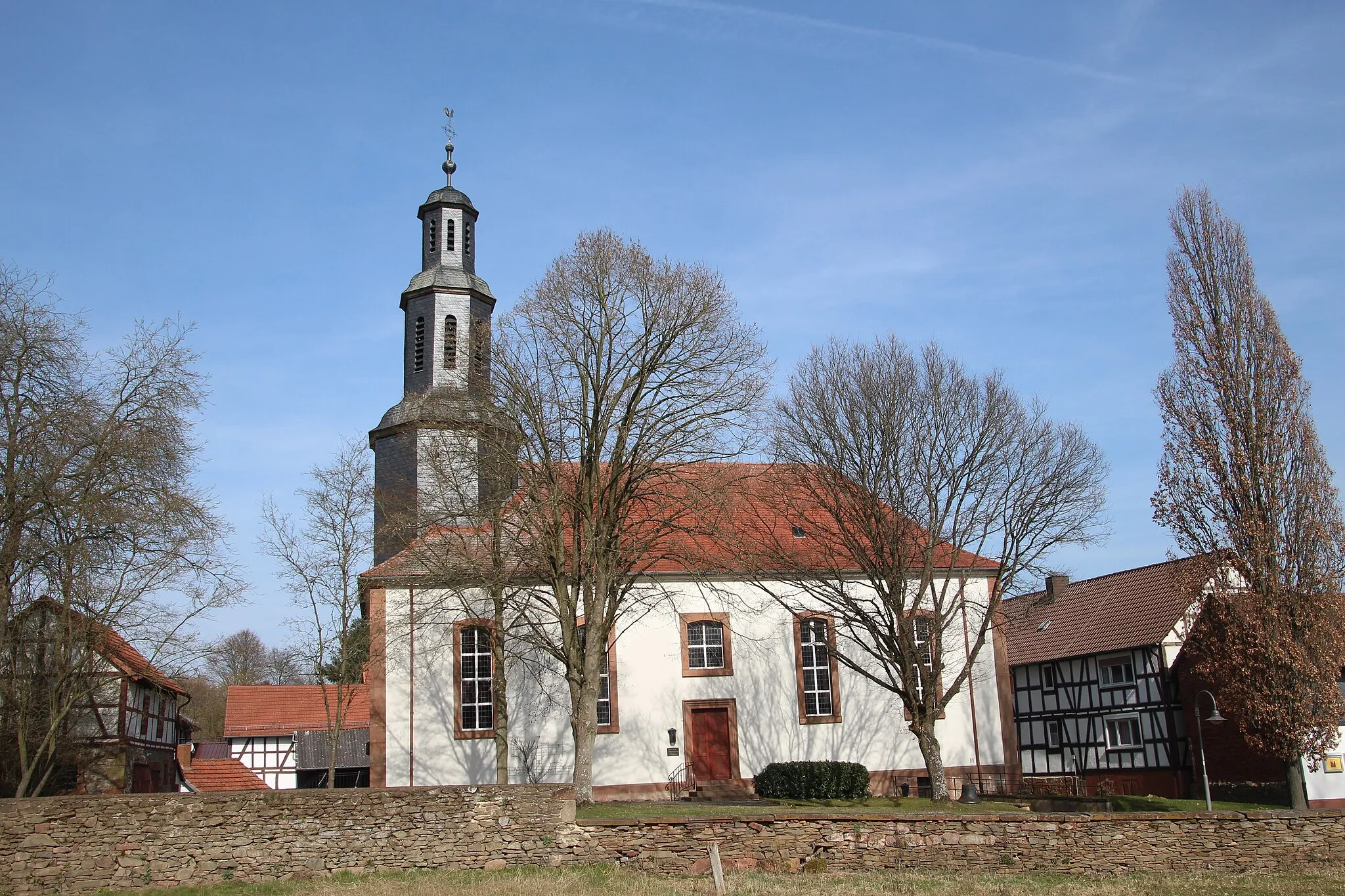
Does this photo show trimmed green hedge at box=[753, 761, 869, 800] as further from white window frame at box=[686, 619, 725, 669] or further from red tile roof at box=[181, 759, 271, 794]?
red tile roof at box=[181, 759, 271, 794]

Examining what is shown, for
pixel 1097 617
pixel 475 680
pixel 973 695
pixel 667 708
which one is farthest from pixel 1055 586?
pixel 475 680

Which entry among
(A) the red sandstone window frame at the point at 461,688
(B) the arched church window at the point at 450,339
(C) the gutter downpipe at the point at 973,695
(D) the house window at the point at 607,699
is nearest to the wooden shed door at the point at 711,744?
(D) the house window at the point at 607,699

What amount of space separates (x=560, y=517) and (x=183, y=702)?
23683mm

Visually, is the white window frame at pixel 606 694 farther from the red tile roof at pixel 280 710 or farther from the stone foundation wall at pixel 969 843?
the red tile roof at pixel 280 710

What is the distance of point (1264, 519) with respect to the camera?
71.2 feet

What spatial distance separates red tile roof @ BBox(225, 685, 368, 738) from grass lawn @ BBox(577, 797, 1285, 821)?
23537 mm

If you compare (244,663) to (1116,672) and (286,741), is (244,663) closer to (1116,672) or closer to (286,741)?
(286,741)

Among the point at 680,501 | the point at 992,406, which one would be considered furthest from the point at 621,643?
the point at 992,406

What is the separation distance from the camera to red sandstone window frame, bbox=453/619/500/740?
2508cm

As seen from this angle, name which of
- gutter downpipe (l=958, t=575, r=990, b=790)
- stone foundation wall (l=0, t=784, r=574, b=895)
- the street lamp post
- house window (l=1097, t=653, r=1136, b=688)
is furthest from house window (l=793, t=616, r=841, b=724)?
stone foundation wall (l=0, t=784, r=574, b=895)

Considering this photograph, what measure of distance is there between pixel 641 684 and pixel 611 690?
76 cm

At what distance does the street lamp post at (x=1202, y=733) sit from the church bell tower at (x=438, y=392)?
641 inches

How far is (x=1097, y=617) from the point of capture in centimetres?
3578

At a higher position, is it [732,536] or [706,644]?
[732,536]
